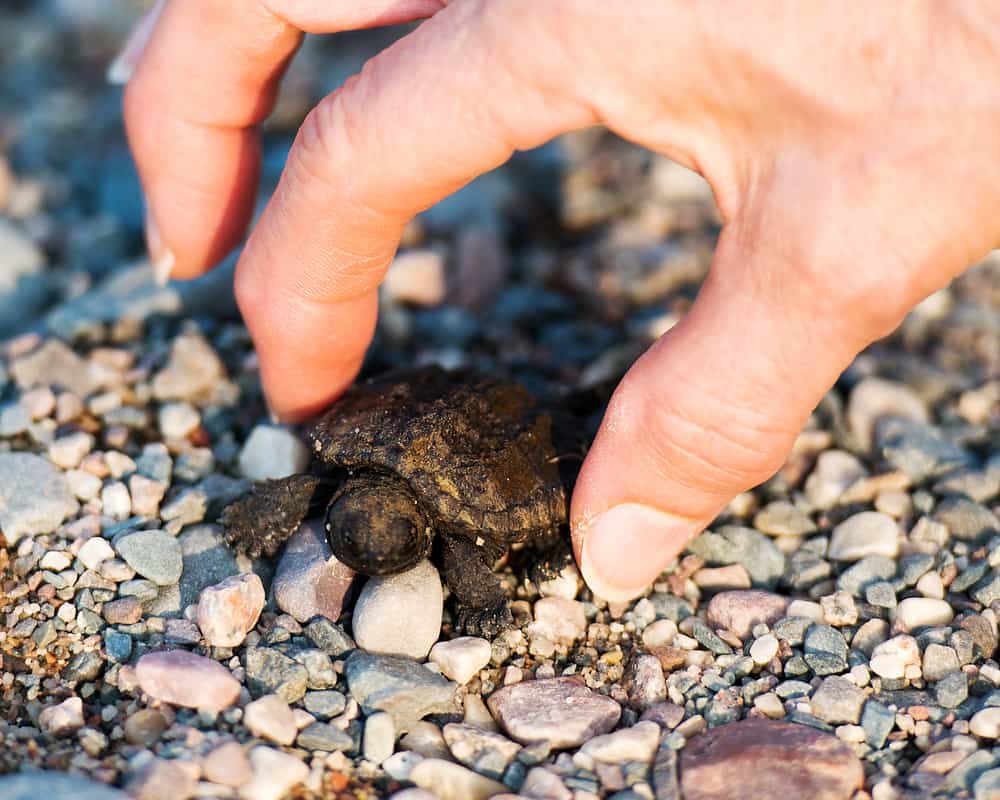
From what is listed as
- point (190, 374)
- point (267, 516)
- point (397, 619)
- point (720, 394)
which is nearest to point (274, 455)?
point (267, 516)

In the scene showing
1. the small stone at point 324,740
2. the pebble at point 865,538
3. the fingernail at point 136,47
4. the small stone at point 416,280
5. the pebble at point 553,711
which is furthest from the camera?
the small stone at point 416,280

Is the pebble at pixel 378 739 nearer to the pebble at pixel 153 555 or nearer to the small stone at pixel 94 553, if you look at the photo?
the pebble at pixel 153 555

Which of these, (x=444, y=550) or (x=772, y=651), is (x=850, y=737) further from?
(x=444, y=550)

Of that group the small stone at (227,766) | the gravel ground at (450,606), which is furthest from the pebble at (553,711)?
the small stone at (227,766)

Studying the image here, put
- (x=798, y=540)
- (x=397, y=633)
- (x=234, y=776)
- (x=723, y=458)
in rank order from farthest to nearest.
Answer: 1. (x=798, y=540)
2. (x=397, y=633)
3. (x=723, y=458)
4. (x=234, y=776)

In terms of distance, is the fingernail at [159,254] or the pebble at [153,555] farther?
the fingernail at [159,254]

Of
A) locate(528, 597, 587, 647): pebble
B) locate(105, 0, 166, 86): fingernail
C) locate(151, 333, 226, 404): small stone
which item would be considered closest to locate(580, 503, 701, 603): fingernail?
locate(528, 597, 587, 647): pebble

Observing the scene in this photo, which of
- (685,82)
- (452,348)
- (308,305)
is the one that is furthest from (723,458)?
(452,348)
